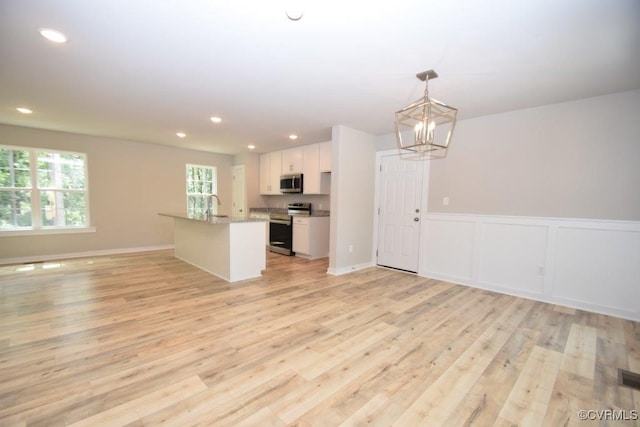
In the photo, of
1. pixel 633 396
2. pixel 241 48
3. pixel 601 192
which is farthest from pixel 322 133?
pixel 633 396

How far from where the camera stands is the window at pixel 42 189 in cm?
464

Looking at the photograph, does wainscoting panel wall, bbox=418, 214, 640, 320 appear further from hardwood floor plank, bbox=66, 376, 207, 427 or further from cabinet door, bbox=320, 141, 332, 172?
hardwood floor plank, bbox=66, 376, 207, 427

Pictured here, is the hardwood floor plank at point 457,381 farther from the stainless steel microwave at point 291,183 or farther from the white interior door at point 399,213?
the stainless steel microwave at point 291,183

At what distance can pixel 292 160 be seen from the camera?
609 centimetres

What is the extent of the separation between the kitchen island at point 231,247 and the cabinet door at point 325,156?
1.96 m

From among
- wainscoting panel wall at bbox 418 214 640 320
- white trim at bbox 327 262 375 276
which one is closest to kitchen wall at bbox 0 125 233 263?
white trim at bbox 327 262 375 276

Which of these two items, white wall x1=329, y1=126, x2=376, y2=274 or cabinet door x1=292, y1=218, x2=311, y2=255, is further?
cabinet door x1=292, y1=218, x2=311, y2=255

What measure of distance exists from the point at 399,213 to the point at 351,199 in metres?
0.85

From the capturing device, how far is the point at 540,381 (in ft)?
5.95

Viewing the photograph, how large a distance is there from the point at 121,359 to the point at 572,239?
177 inches

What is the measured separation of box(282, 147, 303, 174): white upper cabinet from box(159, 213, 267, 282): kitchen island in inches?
89.5

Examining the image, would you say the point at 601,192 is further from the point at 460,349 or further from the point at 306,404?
the point at 306,404

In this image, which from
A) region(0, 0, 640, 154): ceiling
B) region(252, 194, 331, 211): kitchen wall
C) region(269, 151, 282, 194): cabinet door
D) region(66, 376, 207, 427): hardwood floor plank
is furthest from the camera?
region(269, 151, 282, 194): cabinet door

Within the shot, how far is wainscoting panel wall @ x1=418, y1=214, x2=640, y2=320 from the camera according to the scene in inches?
111
